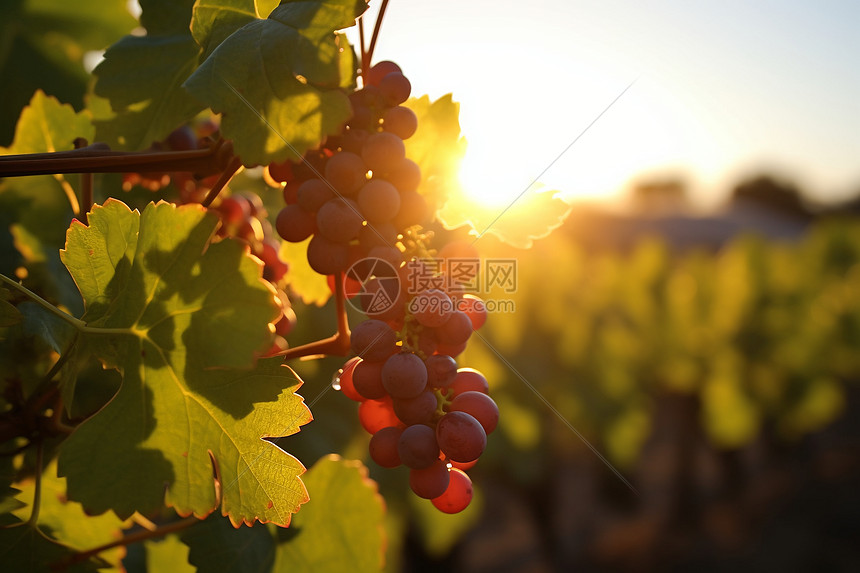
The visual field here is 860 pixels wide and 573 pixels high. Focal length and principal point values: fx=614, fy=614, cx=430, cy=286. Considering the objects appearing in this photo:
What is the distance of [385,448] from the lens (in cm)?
61

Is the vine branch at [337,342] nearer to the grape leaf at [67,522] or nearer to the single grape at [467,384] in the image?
the single grape at [467,384]

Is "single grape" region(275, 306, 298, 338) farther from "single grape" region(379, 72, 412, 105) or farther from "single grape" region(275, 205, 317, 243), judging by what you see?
"single grape" region(379, 72, 412, 105)

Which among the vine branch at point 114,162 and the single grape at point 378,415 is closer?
the vine branch at point 114,162

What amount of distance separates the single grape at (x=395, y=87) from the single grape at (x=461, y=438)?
1.08ft

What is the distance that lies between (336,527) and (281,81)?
22.7 inches

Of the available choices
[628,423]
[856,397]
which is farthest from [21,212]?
[856,397]

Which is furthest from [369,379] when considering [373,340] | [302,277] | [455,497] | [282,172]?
[302,277]

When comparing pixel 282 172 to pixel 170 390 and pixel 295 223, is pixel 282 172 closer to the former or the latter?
pixel 295 223

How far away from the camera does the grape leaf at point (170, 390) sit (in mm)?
566

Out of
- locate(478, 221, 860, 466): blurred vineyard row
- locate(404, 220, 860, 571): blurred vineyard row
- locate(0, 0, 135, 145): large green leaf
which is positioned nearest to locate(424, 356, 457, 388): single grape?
locate(0, 0, 135, 145): large green leaf

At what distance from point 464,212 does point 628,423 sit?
3.38m

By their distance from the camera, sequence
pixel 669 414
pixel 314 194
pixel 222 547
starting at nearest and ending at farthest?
pixel 314 194 → pixel 222 547 → pixel 669 414

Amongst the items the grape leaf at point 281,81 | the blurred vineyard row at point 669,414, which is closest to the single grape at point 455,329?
the grape leaf at point 281,81

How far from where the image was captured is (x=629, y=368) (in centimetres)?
402
